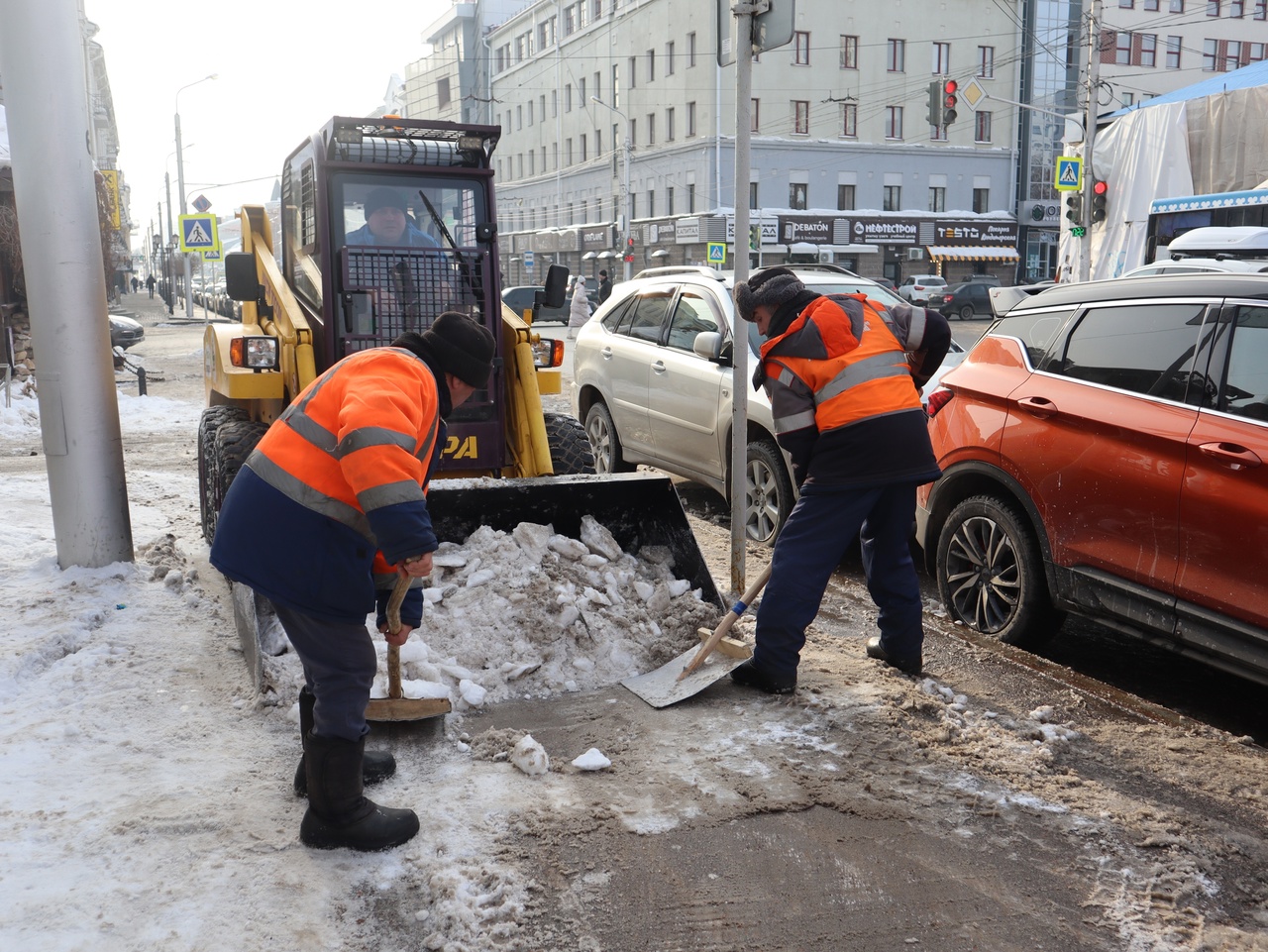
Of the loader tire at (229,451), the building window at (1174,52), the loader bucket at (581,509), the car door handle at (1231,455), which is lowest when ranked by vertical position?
the loader bucket at (581,509)

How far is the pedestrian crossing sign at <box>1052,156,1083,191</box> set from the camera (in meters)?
26.1

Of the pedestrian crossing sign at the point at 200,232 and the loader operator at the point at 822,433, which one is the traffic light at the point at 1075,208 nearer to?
the pedestrian crossing sign at the point at 200,232

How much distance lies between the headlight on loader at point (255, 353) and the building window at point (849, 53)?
50719mm

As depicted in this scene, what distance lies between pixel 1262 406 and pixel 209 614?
470cm

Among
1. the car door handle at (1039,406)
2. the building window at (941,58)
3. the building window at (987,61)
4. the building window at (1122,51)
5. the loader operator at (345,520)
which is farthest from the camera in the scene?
the building window at (1122,51)

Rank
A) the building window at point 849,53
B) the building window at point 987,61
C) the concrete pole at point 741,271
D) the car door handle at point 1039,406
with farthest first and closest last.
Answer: the building window at point 987,61, the building window at point 849,53, the concrete pole at point 741,271, the car door handle at point 1039,406

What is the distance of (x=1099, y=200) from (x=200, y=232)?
20.7 meters

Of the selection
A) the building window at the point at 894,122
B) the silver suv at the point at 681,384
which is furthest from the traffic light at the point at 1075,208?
the building window at the point at 894,122

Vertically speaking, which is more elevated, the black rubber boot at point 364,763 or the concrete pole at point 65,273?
the concrete pole at point 65,273

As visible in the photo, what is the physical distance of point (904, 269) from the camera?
53.7 meters

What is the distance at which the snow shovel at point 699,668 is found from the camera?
4.57m

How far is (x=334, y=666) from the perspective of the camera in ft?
10.9

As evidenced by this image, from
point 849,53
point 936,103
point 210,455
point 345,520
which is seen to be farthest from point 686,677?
point 849,53

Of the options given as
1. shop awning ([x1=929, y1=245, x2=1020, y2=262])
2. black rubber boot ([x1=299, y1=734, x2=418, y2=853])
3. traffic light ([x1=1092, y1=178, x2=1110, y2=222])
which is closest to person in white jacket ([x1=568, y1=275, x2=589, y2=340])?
traffic light ([x1=1092, y1=178, x2=1110, y2=222])
